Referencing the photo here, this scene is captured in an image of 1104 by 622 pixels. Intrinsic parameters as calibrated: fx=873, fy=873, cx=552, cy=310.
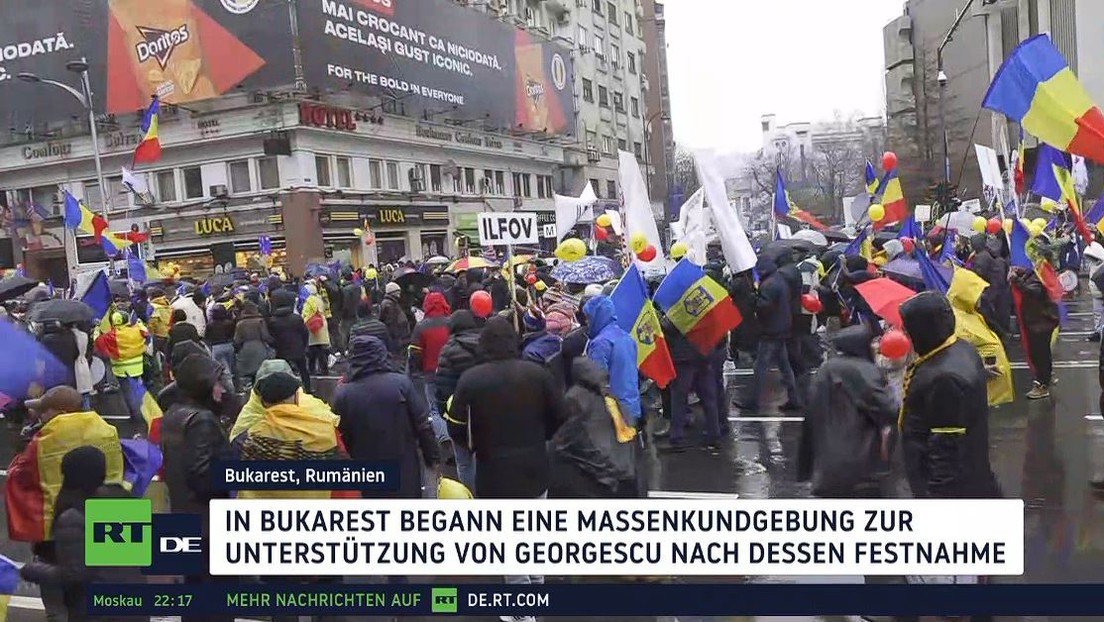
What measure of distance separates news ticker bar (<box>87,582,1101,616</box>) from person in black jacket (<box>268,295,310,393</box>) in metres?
7.36

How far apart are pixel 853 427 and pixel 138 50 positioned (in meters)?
34.3

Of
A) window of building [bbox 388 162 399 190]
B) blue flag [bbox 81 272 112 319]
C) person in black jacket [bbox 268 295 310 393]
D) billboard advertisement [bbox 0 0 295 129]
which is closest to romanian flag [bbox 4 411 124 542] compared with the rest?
blue flag [bbox 81 272 112 319]

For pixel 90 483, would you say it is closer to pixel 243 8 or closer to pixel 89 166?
pixel 243 8

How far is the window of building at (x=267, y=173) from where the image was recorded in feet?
104

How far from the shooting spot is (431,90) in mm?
37875

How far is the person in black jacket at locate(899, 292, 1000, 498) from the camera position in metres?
3.86

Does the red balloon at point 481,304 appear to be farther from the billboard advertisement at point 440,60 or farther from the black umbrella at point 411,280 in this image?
the billboard advertisement at point 440,60

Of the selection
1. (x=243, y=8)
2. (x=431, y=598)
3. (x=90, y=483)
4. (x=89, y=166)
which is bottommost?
(x=431, y=598)

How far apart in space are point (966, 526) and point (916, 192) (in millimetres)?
43580

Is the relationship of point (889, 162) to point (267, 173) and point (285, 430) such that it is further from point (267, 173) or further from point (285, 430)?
point (267, 173)

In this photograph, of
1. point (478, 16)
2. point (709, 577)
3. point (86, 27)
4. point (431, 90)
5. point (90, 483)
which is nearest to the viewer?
point (709, 577)

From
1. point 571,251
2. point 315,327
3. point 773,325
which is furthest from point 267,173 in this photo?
point 773,325

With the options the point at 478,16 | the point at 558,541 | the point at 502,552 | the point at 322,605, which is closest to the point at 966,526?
the point at 558,541
